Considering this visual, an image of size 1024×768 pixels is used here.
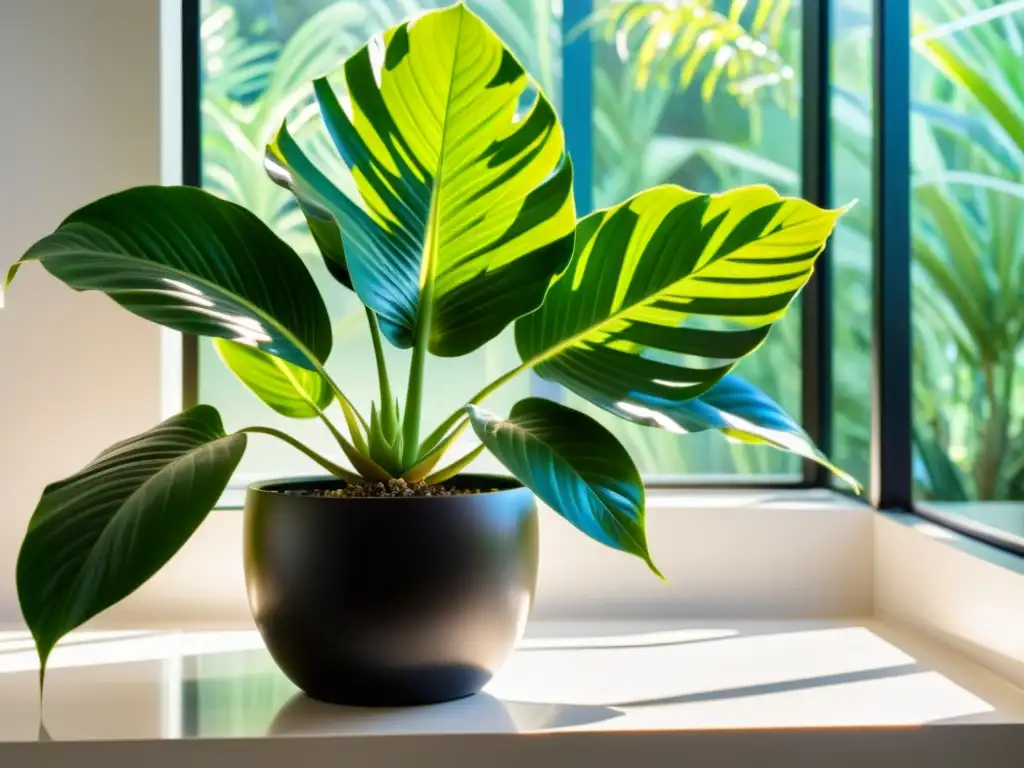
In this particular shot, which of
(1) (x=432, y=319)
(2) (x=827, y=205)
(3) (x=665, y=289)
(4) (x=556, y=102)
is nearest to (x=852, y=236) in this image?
(2) (x=827, y=205)

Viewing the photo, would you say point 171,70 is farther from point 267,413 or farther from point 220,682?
point 220,682

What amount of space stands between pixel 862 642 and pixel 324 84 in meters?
0.86

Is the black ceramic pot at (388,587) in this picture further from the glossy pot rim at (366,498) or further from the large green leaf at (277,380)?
the large green leaf at (277,380)

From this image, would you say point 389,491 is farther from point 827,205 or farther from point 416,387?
point 827,205

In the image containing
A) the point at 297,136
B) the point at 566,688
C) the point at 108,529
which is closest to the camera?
the point at 108,529

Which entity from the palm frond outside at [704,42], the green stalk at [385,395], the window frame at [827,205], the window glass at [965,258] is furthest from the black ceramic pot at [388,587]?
the palm frond outside at [704,42]

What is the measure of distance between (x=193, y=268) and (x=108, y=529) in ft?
0.80

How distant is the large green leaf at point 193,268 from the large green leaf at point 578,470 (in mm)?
186

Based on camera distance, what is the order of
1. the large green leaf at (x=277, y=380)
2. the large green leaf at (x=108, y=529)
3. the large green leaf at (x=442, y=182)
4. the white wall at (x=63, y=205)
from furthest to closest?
the white wall at (x=63, y=205) < the large green leaf at (x=277, y=380) < the large green leaf at (x=442, y=182) < the large green leaf at (x=108, y=529)

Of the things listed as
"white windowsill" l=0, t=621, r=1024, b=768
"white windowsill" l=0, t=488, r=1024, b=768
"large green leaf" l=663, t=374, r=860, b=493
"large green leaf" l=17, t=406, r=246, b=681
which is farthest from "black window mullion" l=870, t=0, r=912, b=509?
"large green leaf" l=17, t=406, r=246, b=681

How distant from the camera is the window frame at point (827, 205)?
140cm

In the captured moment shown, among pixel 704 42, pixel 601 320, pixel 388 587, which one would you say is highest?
pixel 704 42

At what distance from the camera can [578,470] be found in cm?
93

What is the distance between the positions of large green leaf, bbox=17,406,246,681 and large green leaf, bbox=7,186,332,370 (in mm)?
111
